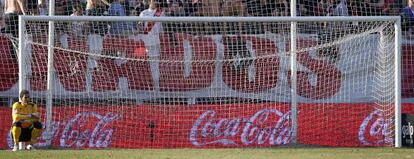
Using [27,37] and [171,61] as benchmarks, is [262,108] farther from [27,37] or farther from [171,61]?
[27,37]

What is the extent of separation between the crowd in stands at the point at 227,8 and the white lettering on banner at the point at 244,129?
91.6 inches

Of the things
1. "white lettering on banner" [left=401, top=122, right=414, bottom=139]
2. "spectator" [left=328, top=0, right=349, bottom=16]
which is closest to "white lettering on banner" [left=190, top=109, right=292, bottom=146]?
"white lettering on banner" [left=401, top=122, right=414, bottom=139]

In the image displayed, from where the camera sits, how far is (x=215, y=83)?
21.2m

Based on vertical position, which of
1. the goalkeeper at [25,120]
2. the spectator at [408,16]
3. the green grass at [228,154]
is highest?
the spectator at [408,16]

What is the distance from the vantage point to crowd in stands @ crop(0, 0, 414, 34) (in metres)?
21.5

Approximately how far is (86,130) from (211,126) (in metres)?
2.75

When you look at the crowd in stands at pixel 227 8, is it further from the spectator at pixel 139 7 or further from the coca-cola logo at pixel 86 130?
the coca-cola logo at pixel 86 130

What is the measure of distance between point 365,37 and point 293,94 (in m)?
2.20

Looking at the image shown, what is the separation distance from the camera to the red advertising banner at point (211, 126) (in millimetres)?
20891

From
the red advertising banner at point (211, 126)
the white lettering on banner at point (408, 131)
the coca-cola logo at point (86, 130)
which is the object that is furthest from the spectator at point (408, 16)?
the coca-cola logo at point (86, 130)

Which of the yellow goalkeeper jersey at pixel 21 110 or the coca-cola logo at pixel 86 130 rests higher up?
the yellow goalkeeper jersey at pixel 21 110

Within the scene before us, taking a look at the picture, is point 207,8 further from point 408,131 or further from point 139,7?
point 408,131

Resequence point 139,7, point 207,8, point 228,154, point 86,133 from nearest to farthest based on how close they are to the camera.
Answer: point 228,154 → point 86,133 → point 207,8 → point 139,7

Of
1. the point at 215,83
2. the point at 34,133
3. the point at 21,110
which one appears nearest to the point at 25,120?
the point at 21,110
